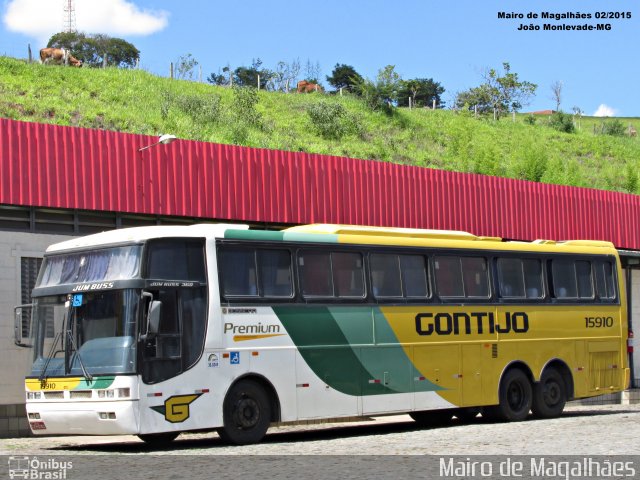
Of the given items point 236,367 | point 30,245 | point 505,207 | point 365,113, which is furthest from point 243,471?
point 365,113

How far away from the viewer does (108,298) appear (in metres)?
15.3

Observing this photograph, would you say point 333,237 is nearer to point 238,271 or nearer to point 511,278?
point 238,271

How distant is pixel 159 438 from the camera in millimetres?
16875

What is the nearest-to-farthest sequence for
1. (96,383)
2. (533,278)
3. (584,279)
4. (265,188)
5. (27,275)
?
(96,383)
(27,275)
(533,278)
(584,279)
(265,188)

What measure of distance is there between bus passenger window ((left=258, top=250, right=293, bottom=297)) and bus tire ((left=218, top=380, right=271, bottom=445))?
4.76 ft

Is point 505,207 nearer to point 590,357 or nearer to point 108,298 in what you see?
point 590,357

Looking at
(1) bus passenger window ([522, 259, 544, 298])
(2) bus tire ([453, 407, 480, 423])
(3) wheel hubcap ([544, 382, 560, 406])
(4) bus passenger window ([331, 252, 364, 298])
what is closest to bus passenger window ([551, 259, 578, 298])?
(1) bus passenger window ([522, 259, 544, 298])

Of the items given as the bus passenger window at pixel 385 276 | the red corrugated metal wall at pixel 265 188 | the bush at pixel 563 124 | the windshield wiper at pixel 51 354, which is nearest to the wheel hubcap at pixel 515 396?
the bus passenger window at pixel 385 276

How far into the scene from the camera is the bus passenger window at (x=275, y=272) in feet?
55.0

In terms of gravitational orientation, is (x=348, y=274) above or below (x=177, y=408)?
above

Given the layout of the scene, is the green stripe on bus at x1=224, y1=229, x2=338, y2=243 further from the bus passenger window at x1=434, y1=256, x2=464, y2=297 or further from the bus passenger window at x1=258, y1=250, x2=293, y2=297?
the bus passenger window at x1=434, y1=256, x2=464, y2=297

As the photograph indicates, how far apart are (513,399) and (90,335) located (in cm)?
918

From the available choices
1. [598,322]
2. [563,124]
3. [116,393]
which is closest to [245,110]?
[598,322]

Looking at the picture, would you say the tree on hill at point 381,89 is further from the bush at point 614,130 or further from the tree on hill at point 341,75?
the tree on hill at point 341,75
